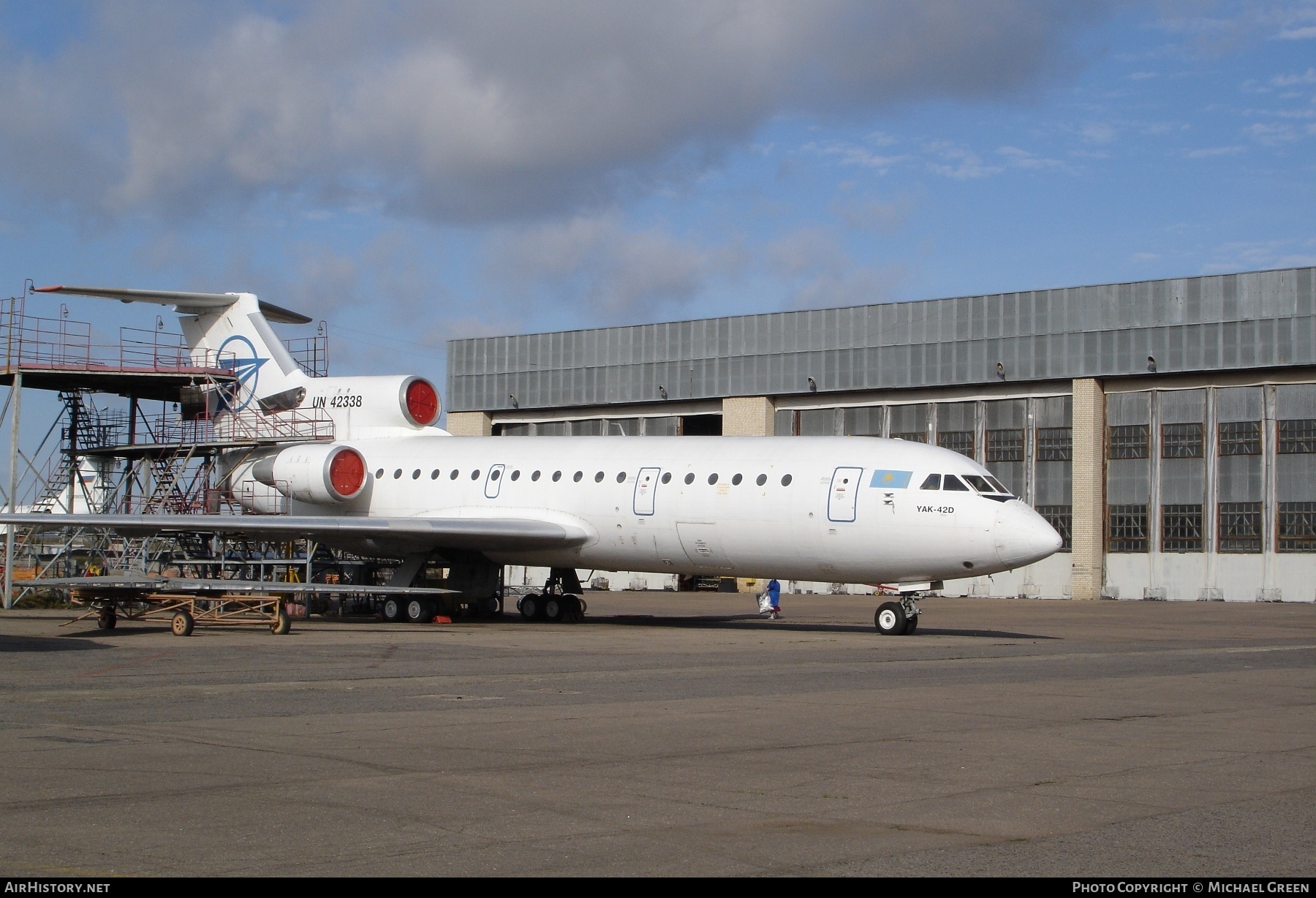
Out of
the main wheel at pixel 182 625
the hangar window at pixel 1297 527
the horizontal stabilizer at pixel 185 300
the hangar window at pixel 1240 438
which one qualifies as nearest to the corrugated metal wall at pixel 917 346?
the hangar window at pixel 1240 438

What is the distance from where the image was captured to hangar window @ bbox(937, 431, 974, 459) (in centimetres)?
5053

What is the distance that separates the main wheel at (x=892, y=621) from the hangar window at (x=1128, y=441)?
2647 centimetres

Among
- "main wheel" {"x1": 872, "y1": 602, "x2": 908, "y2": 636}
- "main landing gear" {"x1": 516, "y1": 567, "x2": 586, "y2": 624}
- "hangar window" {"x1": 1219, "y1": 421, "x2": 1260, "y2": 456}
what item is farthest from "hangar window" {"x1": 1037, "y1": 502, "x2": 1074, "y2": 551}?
"main wheel" {"x1": 872, "y1": 602, "x2": 908, "y2": 636}

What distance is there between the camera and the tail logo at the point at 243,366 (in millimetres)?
34719

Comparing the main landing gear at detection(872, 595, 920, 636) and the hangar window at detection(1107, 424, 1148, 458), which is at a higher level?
the hangar window at detection(1107, 424, 1148, 458)

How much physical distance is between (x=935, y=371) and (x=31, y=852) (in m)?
47.1

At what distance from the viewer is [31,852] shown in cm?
622

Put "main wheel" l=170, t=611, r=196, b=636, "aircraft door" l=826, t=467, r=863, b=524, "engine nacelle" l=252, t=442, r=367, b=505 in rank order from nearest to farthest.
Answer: "main wheel" l=170, t=611, r=196, b=636
"aircraft door" l=826, t=467, r=863, b=524
"engine nacelle" l=252, t=442, r=367, b=505

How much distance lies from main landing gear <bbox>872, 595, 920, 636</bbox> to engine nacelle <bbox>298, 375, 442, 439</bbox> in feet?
46.9

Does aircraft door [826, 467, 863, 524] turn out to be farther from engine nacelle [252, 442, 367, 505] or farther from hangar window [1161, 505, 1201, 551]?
hangar window [1161, 505, 1201, 551]

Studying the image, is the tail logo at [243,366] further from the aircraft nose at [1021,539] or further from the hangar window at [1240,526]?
the hangar window at [1240,526]

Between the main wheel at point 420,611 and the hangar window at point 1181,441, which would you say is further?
the hangar window at point 1181,441

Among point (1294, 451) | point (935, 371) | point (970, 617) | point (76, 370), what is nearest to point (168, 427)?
point (76, 370)

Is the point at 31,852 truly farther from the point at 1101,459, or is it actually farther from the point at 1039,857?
the point at 1101,459
